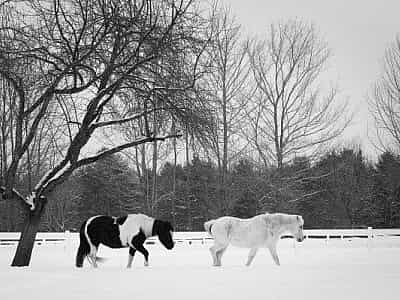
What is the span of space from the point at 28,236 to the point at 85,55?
436cm

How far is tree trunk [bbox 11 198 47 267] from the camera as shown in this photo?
11.8m

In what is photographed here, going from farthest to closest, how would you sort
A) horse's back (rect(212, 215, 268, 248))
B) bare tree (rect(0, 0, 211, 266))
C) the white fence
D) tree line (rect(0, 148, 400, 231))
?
tree line (rect(0, 148, 400, 231))
the white fence
horse's back (rect(212, 215, 268, 248))
bare tree (rect(0, 0, 211, 266))

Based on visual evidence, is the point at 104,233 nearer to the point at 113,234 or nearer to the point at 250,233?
the point at 113,234

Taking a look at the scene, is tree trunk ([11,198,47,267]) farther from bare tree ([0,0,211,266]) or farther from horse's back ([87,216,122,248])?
horse's back ([87,216,122,248])

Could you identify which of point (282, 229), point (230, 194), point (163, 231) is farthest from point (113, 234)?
point (230, 194)

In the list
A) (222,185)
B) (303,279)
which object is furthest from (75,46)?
(222,185)

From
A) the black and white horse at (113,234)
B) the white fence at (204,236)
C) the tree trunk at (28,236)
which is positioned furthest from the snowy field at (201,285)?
the white fence at (204,236)

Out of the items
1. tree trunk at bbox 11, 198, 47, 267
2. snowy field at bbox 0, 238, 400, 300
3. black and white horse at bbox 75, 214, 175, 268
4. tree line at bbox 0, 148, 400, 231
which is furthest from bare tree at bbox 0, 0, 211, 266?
tree line at bbox 0, 148, 400, 231

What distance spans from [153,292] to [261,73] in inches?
968

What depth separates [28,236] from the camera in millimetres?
11812

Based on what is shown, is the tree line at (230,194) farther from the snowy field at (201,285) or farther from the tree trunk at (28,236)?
the snowy field at (201,285)

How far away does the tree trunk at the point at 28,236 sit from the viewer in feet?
38.6

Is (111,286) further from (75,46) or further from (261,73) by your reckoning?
(261,73)

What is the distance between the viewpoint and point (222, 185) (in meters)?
29.8
